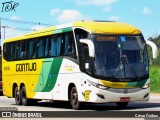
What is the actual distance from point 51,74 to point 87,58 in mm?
3379

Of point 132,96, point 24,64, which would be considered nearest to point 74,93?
point 132,96

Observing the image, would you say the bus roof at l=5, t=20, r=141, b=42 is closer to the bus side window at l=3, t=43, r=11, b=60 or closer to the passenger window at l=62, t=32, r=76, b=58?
the passenger window at l=62, t=32, r=76, b=58

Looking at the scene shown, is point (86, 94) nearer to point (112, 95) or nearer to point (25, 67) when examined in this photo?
point (112, 95)

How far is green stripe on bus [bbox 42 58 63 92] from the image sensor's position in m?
22.2

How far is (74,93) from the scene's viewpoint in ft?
68.5

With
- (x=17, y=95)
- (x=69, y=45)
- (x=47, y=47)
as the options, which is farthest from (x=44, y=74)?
(x=17, y=95)

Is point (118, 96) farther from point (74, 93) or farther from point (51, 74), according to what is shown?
point (51, 74)

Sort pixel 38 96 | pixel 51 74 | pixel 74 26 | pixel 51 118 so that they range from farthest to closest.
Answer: pixel 38 96
pixel 51 74
pixel 74 26
pixel 51 118

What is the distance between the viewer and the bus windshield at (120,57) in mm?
19734

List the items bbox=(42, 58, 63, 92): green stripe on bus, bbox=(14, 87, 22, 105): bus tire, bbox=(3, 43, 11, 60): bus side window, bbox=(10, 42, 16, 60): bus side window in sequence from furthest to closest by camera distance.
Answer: bbox=(3, 43, 11, 60): bus side window < bbox=(10, 42, 16, 60): bus side window < bbox=(14, 87, 22, 105): bus tire < bbox=(42, 58, 63, 92): green stripe on bus

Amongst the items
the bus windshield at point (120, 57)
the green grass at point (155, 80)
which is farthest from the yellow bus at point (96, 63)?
the green grass at point (155, 80)

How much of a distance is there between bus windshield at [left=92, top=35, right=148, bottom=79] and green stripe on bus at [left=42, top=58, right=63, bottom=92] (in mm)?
2478

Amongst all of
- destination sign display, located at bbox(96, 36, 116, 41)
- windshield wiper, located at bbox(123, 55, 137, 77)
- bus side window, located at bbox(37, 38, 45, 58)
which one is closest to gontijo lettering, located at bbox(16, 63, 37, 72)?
bus side window, located at bbox(37, 38, 45, 58)

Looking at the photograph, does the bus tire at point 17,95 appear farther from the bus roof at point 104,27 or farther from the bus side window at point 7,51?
the bus roof at point 104,27
